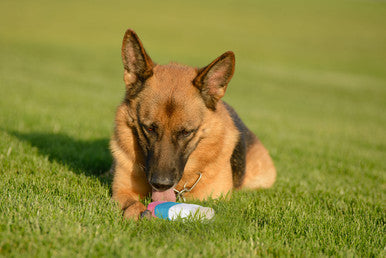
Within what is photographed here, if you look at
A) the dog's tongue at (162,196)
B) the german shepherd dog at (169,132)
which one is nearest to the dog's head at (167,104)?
the german shepherd dog at (169,132)

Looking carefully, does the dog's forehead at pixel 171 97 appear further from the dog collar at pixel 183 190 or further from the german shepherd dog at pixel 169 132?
the dog collar at pixel 183 190

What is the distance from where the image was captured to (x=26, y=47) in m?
30.4

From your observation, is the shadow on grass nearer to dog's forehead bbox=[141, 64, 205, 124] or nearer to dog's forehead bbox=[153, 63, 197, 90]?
dog's forehead bbox=[141, 64, 205, 124]

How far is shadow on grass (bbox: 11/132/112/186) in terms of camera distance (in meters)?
5.64

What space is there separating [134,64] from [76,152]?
2660 mm

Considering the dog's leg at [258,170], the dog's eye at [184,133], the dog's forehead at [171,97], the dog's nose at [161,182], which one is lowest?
the dog's leg at [258,170]

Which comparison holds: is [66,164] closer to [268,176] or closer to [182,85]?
[182,85]

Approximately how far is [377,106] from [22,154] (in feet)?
73.0

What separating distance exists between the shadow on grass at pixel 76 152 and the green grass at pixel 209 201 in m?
0.03

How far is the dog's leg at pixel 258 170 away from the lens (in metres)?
6.03

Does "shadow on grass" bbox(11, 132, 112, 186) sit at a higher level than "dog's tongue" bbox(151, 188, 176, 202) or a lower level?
lower

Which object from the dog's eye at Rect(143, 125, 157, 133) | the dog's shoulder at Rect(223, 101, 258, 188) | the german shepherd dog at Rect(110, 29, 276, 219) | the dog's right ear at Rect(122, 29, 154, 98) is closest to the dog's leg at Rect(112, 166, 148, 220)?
the german shepherd dog at Rect(110, 29, 276, 219)

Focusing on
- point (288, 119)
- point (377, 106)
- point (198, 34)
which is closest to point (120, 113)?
point (288, 119)

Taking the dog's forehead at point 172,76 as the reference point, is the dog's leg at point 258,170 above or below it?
below
